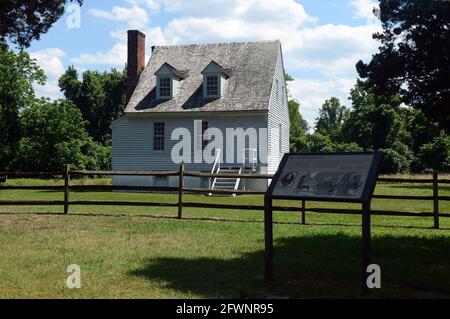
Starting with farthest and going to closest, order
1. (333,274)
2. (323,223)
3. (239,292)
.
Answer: (323,223)
(333,274)
(239,292)

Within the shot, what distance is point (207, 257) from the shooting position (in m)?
9.55

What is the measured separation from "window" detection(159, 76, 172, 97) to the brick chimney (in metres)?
2.89

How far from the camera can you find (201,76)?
32.5 meters

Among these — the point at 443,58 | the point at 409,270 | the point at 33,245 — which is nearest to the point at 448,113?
the point at 443,58

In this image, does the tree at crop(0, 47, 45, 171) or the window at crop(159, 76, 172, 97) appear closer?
the window at crop(159, 76, 172, 97)

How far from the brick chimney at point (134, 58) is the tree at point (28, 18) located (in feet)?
59.9

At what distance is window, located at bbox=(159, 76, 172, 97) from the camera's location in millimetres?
31906

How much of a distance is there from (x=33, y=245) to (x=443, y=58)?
8.92m

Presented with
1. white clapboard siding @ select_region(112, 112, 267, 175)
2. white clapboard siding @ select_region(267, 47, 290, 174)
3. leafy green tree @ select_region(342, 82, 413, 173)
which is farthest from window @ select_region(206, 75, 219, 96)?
leafy green tree @ select_region(342, 82, 413, 173)

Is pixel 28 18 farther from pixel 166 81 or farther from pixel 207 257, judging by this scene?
pixel 166 81

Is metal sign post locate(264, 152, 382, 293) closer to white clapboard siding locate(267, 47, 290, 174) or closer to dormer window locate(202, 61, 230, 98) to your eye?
white clapboard siding locate(267, 47, 290, 174)

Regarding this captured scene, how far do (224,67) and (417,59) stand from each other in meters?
22.6

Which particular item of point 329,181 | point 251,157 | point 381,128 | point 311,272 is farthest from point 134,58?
point 381,128
